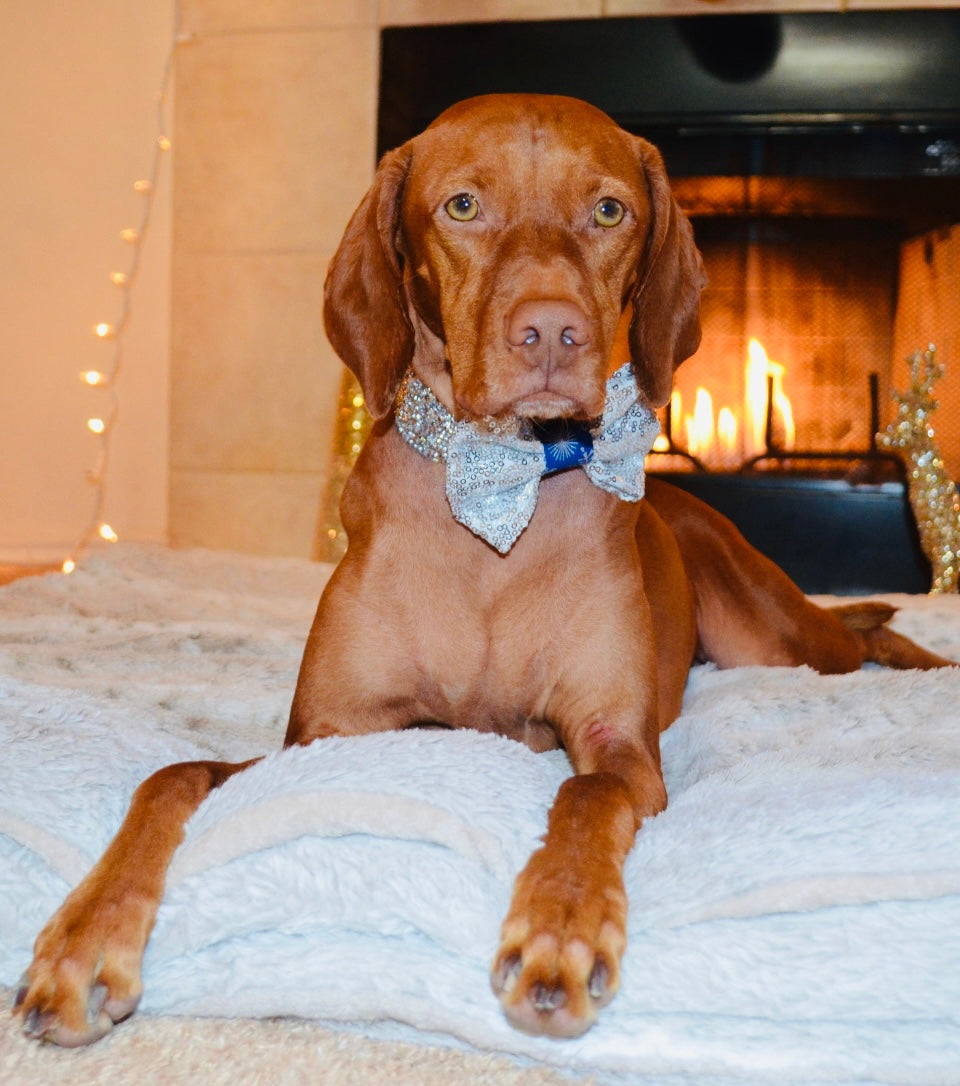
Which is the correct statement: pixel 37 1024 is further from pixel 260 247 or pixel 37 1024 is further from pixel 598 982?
pixel 260 247

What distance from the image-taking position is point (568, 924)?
3.49 feet

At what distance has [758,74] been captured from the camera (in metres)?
4.06

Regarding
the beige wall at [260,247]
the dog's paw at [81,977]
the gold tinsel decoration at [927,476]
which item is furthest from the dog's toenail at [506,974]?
the beige wall at [260,247]

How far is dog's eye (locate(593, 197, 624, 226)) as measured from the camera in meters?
1.63

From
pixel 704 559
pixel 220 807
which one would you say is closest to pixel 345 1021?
pixel 220 807

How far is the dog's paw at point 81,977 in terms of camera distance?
1.05 meters

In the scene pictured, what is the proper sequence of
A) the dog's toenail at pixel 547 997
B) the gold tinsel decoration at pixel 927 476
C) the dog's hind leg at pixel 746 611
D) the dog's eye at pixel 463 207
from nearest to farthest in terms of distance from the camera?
the dog's toenail at pixel 547 997 < the dog's eye at pixel 463 207 < the dog's hind leg at pixel 746 611 < the gold tinsel decoration at pixel 927 476

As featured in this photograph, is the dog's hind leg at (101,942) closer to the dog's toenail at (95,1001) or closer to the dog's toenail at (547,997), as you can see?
the dog's toenail at (95,1001)

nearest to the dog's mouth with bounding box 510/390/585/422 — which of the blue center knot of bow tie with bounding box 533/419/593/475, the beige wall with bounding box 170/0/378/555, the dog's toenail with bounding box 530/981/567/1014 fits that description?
the blue center knot of bow tie with bounding box 533/419/593/475

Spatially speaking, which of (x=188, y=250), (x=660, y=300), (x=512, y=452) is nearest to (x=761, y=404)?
(x=188, y=250)

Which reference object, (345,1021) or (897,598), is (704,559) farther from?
(345,1021)

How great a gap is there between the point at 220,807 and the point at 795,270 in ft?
11.6

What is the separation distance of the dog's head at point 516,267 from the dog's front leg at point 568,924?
512mm

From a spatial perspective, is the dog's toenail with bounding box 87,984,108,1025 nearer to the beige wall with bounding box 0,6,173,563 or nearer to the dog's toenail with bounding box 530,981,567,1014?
the dog's toenail with bounding box 530,981,567,1014
